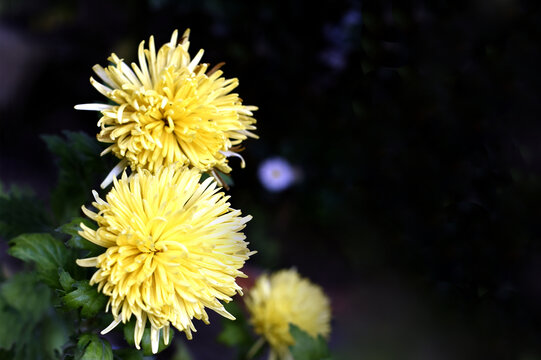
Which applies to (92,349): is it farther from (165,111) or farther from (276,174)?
(276,174)

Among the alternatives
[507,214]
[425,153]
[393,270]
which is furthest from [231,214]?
[393,270]

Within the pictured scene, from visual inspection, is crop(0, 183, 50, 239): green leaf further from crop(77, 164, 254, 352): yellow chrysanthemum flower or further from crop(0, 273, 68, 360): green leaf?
crop(77, 164, 254, 352): yellow chrysanthemum flower

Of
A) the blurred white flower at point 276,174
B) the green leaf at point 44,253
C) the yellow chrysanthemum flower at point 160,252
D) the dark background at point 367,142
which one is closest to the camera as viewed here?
the yellow chrysanthemum flower at point 160,252

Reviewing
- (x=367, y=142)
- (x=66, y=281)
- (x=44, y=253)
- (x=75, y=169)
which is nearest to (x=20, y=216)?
(x=75, y=169)

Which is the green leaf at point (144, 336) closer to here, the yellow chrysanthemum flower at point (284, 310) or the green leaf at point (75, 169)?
the green leaf at point (75, 169)

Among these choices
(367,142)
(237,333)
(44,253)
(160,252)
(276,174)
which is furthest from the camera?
(276,174)

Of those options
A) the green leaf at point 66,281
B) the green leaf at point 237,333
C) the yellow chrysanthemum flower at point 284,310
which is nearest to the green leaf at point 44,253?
the green leaf at point 66,281

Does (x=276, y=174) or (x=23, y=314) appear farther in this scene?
(x=276, y=174)
